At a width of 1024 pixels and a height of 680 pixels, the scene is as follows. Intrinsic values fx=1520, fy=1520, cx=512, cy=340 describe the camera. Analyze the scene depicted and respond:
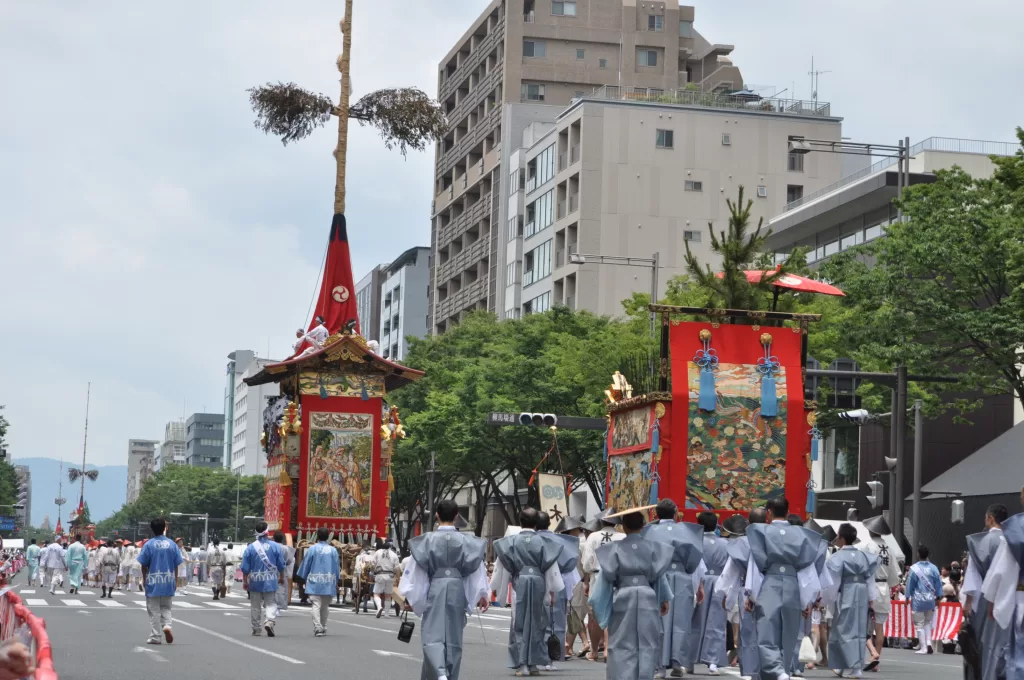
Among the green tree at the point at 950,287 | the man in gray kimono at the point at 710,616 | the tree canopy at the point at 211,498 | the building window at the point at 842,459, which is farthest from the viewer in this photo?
the tree canopy at the point at 211,498

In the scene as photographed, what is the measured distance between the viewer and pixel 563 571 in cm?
1827

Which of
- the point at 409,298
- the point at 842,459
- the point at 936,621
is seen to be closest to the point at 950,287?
the point at 936,621

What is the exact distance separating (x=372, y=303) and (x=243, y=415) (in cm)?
5330

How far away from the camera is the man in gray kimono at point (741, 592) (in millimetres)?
15500

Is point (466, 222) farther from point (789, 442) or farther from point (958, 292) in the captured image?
point (789, 442)

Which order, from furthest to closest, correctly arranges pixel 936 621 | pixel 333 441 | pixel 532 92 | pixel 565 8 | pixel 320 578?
pixel 532 92
pixel 565 8
pixel 333 441
pixel 936 621
pixel 320 578

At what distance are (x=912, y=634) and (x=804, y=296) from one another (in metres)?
12.7

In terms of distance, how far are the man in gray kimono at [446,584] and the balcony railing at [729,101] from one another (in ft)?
198

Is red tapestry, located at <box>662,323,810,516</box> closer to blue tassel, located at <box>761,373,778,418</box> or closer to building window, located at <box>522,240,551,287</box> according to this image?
blue tassel, located at <box>761,373,778,418</box>

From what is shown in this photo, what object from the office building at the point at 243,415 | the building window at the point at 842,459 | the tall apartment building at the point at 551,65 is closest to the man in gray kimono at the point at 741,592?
the building window at the point at 842,459

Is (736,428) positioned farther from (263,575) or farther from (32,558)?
(32,558)

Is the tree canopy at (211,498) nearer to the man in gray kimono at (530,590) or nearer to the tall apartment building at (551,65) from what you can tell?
the tall apartment building at (551,65)

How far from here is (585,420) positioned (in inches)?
1233

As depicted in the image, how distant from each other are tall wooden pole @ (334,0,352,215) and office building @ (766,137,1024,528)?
45.9 ft
